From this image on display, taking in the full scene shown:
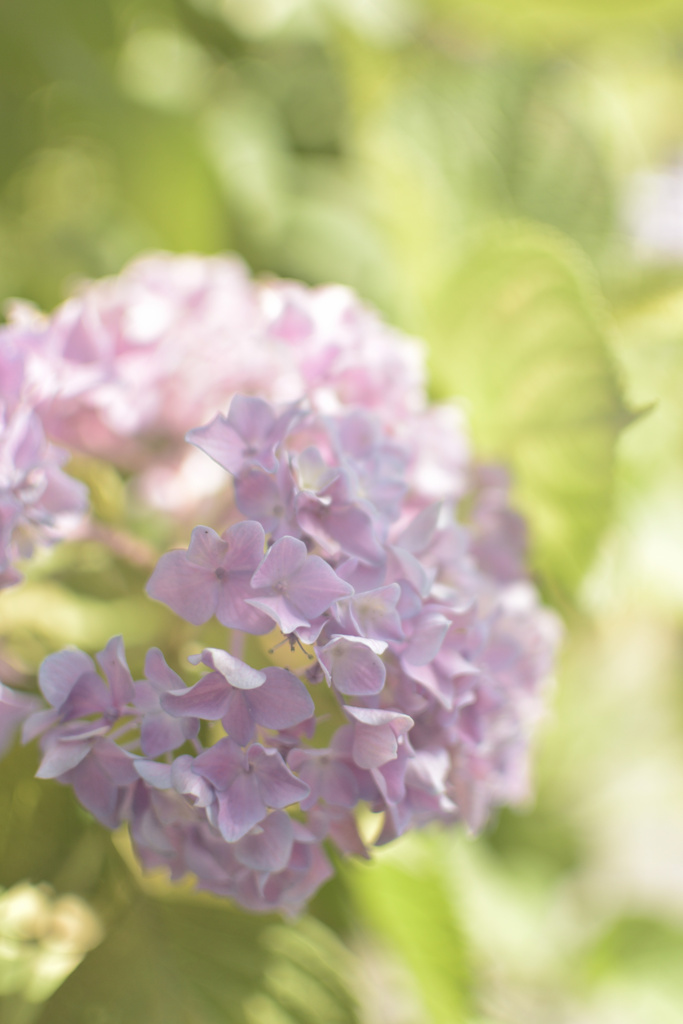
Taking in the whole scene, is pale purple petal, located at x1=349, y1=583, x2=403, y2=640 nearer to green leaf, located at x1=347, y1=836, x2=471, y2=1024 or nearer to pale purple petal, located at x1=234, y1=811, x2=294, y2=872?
pale purple petal, located at x1=234, y1=811, x2=294, y2=872

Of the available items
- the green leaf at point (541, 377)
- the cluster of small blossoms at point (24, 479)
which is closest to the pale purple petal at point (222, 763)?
the cluster of small blossoms at point (24, 479)

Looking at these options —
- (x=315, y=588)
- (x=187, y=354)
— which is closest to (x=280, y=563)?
(x=315, y=588)

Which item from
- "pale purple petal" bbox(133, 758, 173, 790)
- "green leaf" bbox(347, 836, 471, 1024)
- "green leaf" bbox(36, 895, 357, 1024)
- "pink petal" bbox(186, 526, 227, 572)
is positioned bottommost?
"green leaf" bbox(36, 895, 357, 1024)

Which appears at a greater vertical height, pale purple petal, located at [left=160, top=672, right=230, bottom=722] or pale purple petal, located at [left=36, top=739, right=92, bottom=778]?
pale purple petal, located at [left=160, top=672, right=230, bottom=722]

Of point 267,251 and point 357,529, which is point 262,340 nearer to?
point 357,529

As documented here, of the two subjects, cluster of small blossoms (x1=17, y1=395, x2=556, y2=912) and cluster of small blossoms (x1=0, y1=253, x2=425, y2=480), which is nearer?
cluster of small blossoms (x1=17, y1=395, x2=556, y2=912)

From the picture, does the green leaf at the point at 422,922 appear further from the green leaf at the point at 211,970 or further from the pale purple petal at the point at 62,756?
the pale purple petal at the point at 62,756

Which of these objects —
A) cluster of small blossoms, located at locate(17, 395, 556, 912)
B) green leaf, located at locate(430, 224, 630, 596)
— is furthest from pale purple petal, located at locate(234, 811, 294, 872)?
green leaf, located at locate(430, 224, 630, 596)
